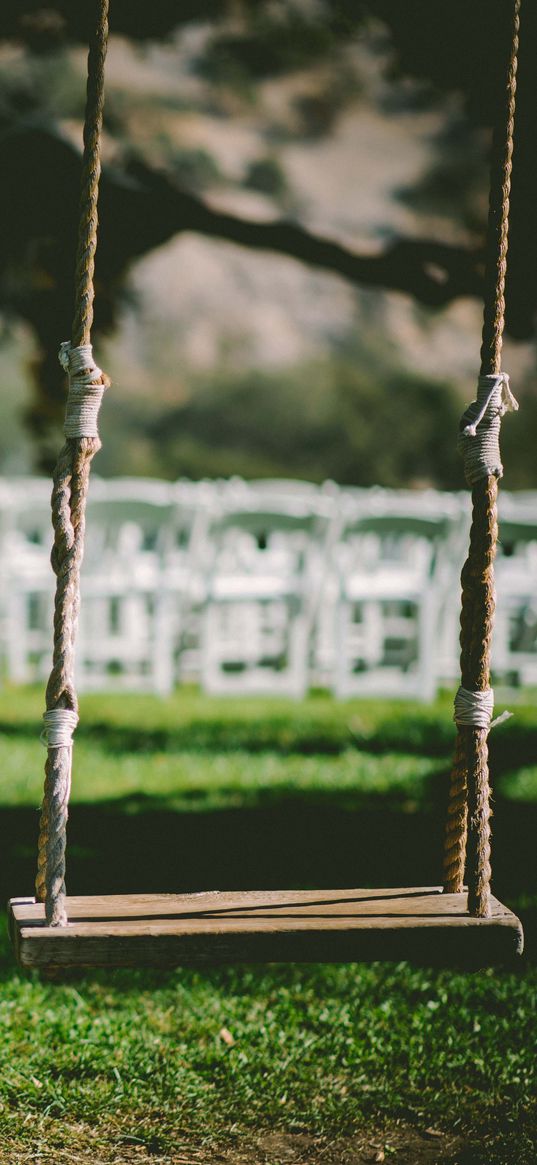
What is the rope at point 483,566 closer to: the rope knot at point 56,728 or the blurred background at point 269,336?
the blurred background at point 269,336

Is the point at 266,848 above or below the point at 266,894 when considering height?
below

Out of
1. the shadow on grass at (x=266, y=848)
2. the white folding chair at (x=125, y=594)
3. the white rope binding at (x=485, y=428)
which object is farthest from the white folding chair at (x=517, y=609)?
the white rope binding at (x=485, y=428)

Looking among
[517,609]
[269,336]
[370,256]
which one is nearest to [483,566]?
[370,256]

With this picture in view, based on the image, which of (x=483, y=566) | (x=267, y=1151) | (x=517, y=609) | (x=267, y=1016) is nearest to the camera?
(x=483, y=566)

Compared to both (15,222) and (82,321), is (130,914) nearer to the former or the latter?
(82,321)

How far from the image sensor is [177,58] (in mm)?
17797

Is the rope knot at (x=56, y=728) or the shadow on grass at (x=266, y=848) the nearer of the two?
the rope knot at (x=56, y=728)

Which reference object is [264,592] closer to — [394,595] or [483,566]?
[394,595]

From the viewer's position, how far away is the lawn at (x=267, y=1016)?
2459mm

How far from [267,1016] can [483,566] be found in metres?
1.38

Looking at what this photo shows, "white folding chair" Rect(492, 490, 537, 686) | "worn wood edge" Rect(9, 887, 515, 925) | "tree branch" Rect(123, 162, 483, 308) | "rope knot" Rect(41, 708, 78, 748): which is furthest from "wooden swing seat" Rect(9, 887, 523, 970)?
"white folding chair" Rect(492, 490, 537, 686)

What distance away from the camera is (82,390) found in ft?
7.20

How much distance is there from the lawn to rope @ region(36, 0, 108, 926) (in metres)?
0.67

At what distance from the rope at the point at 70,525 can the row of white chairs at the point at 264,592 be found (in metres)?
5.03
